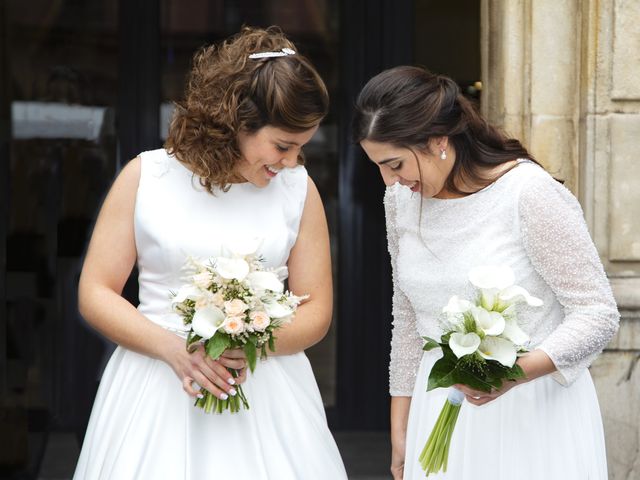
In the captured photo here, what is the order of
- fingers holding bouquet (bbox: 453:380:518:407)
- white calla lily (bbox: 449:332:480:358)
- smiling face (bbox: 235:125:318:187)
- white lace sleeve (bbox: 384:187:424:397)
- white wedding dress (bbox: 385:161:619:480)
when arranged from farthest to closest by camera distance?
white lace sleeve (bbox: 384:187:424:397) → smiling face (bbox: 235:125:318:187) → white wedding dress (bbox: 385:161:619:480) → fingers holding bouquet (bbox: 453:380:518:407) → white calla lily (bbox: 449:332:480:358)

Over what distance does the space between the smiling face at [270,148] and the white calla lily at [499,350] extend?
0.74m

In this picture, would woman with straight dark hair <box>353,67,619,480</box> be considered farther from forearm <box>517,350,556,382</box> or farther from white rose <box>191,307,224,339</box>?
white rose <box>191,307,224,339</box>

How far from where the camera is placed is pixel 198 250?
10.0 ft

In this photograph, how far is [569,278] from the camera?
2824 mm

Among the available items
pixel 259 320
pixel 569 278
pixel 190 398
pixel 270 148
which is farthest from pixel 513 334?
pixel 190 398

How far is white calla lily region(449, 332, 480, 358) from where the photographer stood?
8.57 feet

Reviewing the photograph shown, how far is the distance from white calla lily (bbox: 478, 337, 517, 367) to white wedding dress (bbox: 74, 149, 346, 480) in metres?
0.70

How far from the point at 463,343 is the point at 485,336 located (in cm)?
5

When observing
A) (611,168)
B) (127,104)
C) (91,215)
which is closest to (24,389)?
(91,215)

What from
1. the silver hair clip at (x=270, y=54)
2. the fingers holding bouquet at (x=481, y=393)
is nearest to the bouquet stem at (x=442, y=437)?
the fingers holding bouquet at (x=481, y=393)

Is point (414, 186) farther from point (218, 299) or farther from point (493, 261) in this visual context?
point (218, 299)

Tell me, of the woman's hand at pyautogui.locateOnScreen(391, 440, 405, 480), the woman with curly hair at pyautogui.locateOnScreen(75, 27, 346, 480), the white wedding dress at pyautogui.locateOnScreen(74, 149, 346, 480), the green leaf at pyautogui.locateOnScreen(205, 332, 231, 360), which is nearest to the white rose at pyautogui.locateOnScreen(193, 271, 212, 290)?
the green leaf at pyautogui.locateOnScreen(205, 332, 231, 360)

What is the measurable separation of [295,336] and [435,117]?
71 cm

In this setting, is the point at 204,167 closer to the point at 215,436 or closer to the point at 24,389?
the point at 215,436
